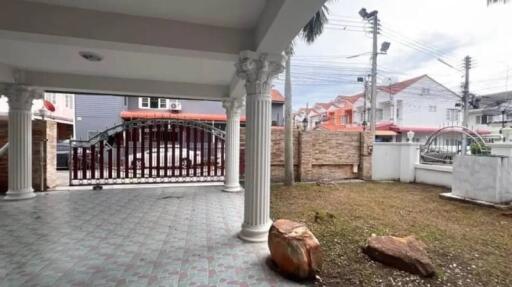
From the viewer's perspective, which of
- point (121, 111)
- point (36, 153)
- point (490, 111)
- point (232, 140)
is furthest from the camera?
point (490, 111)

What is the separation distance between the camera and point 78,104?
552 inches

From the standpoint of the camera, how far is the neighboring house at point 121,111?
46.2 ft

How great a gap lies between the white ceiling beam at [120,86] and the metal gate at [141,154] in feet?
5.45

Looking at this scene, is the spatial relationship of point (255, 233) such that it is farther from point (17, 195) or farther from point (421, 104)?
point (421, 104)

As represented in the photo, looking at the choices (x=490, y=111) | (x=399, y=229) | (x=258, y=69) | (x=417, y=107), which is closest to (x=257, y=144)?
(x=258, y=69)

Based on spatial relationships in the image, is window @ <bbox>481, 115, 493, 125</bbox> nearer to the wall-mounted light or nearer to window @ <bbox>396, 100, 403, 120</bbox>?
window @ <bbox>396, 100, 403, 120</bbox>

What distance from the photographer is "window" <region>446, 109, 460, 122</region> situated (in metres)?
23.3

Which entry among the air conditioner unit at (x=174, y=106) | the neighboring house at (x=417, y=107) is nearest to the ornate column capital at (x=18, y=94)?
the air conditioner unit at (x=174, y=106)

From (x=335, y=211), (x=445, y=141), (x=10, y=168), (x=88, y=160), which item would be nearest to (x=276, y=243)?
(x=335, y=211)

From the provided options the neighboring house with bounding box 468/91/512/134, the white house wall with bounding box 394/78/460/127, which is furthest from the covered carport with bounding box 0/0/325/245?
the neighboring house with bounding box 468/91/512/134

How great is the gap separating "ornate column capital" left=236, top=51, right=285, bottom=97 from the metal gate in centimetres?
467

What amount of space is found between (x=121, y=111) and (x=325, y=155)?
39.4 ft

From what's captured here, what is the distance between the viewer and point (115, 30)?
9.89ft

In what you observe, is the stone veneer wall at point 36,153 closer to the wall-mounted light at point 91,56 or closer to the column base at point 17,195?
the column base at point 17,195
